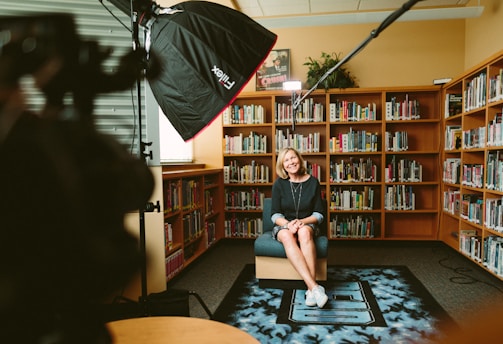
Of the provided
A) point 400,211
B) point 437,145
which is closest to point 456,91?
point 437,145

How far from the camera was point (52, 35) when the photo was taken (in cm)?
17

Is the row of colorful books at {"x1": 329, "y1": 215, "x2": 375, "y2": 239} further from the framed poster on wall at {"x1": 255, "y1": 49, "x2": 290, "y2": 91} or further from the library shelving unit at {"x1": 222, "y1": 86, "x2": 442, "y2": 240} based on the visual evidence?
the framed poster on wall at {"x1": 255, "y1": 49, "x2": 290, "y2": 91}

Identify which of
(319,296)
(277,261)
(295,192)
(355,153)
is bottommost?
(319,296)

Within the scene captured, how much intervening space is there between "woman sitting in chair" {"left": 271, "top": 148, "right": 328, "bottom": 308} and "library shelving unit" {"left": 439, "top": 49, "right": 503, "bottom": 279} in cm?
154

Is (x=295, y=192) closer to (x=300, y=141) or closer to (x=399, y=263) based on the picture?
(x=399, y=263)

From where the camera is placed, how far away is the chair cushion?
2.87 m

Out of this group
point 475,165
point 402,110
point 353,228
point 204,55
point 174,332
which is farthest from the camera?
point 353,228

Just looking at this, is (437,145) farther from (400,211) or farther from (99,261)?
(99,261)

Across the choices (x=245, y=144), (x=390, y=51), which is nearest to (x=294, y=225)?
(x=245, y=144)

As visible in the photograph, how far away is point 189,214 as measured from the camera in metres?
3.76

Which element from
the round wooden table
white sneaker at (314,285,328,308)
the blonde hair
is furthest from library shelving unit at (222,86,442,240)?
the round wooden table

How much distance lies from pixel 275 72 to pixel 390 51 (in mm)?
1527

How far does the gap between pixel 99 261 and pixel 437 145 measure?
16.5 ft

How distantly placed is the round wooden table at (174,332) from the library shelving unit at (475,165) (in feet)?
9.29
